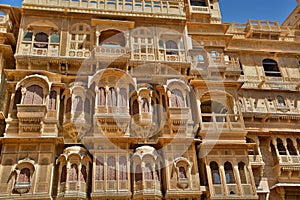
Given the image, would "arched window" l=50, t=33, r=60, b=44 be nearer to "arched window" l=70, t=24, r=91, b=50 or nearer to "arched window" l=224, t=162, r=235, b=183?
"arched window" l=70, t=24, r=91, b=50

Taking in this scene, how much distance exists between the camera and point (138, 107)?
62.6ft

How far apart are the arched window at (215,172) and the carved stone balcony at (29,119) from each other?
31.4ft

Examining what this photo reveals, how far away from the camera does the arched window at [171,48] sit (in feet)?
72.0

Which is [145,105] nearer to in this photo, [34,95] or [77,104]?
[77,104]

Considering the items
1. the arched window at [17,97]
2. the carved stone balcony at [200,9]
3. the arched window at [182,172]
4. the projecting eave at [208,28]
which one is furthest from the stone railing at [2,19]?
the arched window at [182,172]

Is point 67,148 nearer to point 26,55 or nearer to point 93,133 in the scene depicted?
point 93,133

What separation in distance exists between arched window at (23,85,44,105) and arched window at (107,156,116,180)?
5.10 metres

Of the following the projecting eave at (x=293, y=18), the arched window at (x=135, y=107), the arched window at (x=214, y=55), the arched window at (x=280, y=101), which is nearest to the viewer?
the arched window at (x=135, y=107)

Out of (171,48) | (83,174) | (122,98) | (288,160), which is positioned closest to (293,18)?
(171,48)

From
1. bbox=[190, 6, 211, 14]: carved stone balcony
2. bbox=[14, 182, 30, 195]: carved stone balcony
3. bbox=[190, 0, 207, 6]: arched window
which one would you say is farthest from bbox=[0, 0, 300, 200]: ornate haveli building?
bbox=[190, 0, 207, 6]: arched window

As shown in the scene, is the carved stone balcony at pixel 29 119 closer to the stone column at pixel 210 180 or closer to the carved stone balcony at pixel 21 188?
the carved stone balcony at pixel 21 188

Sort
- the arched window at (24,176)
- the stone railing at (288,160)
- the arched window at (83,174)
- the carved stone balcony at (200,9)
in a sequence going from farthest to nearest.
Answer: the carved stone balcony at (200,9) → the stone railing at (288,160) → the arched window at (83,174) → the arched window at (24,176)

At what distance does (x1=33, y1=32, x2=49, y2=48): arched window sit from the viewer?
2048cm

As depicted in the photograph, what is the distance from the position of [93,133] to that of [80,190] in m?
3.21
